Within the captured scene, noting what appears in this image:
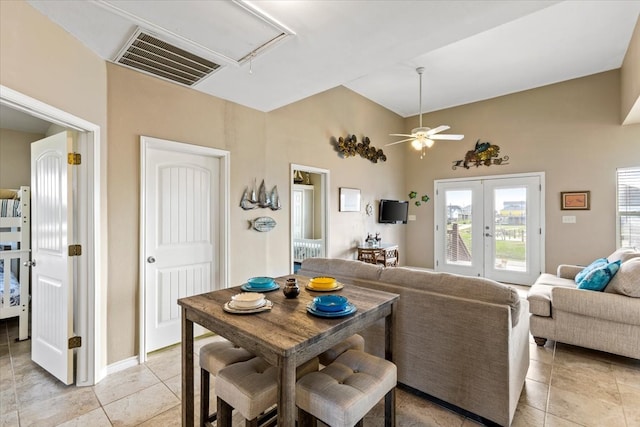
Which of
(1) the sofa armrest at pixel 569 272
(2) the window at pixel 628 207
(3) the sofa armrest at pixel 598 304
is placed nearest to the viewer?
(3) the sofa armrest at pixel 598 304

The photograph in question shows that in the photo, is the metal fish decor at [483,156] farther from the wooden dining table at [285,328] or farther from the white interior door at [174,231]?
the wooden dining table at [285,328]

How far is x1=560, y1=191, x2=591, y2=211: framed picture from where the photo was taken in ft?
16.1

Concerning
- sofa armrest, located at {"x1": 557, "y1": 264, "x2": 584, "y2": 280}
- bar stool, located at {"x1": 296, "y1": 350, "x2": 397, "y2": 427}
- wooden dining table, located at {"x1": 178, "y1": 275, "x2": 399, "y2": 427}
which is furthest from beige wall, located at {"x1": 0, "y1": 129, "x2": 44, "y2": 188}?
sofa armrest, located at {"x1": 557, "y1": 264, "x2": 584, "y2": 280}

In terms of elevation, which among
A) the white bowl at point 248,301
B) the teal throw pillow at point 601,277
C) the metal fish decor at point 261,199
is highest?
the metal fish decor at point 261,199

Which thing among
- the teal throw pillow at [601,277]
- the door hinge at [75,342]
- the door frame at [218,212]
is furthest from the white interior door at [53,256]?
the teal throw pillow at [601,277]

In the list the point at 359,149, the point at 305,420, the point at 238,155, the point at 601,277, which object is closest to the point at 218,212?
the point at 238,155

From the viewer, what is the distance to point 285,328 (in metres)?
1.35

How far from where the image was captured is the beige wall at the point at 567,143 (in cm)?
470

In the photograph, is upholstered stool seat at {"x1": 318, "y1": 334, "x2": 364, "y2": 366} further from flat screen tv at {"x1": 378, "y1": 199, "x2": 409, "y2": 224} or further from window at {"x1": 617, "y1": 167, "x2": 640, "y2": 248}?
window at {"x1": 617, "y1": 167, "x2": 640, "y2": 248}

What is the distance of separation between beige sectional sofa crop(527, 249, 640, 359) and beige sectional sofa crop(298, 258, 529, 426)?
985 millimetres

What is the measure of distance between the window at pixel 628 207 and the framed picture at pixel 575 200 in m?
0.37

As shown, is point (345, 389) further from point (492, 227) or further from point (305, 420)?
point (492, 227)

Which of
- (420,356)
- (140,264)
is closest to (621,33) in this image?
(420,356)

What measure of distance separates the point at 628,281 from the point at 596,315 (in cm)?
39
